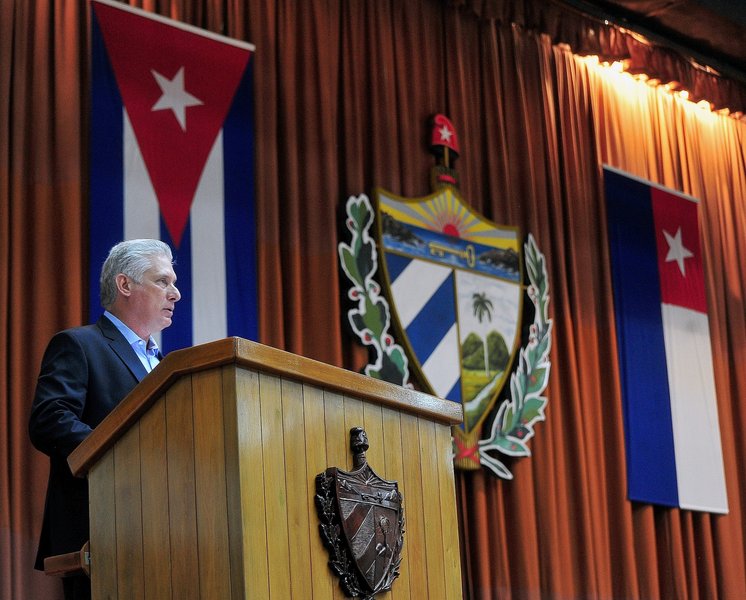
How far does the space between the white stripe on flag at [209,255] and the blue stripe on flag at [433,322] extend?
1095 millimetres

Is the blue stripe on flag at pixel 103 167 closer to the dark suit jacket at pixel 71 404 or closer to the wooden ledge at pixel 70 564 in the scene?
the dark suit jacket at pixel 71 404

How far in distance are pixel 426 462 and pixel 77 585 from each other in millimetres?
824

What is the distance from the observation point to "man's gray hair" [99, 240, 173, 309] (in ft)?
10.5

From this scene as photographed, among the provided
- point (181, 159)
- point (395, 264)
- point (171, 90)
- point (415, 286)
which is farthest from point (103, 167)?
point (415, 286)

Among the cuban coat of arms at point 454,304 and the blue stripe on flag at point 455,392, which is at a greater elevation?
the cuban coat of arms at point 454,304

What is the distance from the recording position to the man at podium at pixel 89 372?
9.12ft

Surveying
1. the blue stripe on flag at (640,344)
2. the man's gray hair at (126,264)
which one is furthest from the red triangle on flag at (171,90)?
the blue stripe on flag at (640,344)

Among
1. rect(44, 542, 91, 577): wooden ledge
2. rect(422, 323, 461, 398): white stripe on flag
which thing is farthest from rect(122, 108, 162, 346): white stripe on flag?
rect(44, 542, 91, 577): wooden ledge

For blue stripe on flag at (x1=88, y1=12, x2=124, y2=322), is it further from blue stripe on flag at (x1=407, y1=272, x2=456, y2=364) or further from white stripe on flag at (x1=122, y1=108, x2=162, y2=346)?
blue stripe on flag at (x1=407, y1=272, x2=456, y2=364)

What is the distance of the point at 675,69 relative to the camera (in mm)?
7922

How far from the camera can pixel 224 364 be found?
2.19 m

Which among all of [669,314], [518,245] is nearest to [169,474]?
[518,245]

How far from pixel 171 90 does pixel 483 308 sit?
198cm

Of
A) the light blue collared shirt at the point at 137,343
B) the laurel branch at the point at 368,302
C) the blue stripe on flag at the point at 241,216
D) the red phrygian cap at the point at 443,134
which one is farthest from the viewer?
the red phrygian cap at the point at 443,134
